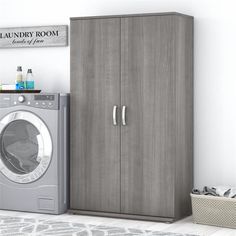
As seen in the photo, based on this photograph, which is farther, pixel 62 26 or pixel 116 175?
pixel 62 26

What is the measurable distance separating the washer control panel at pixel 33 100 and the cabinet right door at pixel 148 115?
0.57 meters

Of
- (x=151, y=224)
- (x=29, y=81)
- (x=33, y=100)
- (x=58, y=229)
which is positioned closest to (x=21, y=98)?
(x=33, y=100)

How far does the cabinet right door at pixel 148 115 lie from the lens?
4.77 m

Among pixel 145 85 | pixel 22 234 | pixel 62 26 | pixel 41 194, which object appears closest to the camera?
pixel 22 234

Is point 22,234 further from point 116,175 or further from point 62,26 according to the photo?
point 62,26

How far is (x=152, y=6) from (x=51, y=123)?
124 cm

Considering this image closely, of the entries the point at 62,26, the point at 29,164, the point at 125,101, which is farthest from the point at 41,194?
the point at 62,26

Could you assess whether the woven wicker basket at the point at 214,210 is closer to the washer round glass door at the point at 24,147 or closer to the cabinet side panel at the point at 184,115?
the cabinet side panel at the point at 184,115

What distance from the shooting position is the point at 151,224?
477 centimetres

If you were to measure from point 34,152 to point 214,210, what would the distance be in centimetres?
152

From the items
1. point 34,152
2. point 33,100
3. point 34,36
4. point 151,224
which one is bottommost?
point 151,224

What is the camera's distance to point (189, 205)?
508cm

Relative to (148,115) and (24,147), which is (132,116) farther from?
(24,147)

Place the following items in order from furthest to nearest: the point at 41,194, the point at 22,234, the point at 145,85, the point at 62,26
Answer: the point at 62,26
the point at 41,194
the point at 145,85
the point at 22,234
